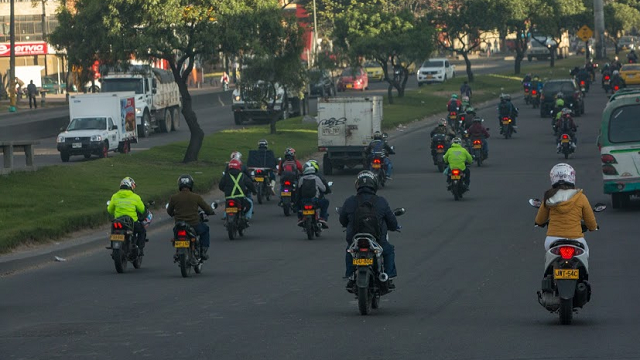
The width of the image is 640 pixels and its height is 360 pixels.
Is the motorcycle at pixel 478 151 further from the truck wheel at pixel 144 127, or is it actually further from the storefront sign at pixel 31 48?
the storefront sign at pixel 31 48

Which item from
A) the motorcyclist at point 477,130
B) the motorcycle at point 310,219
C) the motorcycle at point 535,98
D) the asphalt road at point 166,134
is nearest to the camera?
the motorcycle at point 310,219

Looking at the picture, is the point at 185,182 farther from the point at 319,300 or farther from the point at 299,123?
the point at 299,123

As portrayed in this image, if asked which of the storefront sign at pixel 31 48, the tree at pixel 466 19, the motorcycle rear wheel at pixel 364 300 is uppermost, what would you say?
the tree at pixel 466 19

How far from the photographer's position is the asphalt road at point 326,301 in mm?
10758

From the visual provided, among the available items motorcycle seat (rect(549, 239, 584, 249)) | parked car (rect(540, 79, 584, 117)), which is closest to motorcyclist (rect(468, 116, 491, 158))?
parked car (rect(540, 79, 584, 117))

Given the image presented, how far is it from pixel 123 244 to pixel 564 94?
38.6m

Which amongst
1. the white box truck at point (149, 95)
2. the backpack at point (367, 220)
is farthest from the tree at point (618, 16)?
the backpack at point (367, 220)

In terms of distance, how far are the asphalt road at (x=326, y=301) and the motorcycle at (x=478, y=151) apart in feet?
34.1

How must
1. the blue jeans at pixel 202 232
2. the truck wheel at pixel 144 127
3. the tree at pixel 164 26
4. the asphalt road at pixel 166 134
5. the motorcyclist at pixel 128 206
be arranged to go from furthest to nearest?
the truck wheel at pixel 144 127
the asphalt road at pixel 166 134
the tree at pixel 164 26
the motorcyclist at pixel 128 206
the blue jeans at pixel 202 232

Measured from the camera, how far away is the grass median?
21.6 m

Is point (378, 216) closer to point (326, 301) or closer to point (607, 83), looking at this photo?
point (326, 301)

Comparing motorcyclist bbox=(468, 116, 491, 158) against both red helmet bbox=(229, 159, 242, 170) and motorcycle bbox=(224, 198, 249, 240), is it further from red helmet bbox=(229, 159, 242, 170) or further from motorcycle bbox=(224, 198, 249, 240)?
motorcycle bbox=(224, 198, 249, 240)

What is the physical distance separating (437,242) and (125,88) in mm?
33452

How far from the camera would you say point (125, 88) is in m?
51.2
